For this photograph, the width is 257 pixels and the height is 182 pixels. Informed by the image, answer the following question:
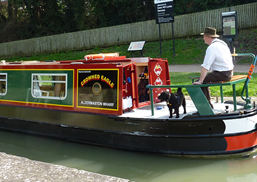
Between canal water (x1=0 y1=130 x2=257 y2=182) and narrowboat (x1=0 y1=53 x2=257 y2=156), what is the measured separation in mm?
147

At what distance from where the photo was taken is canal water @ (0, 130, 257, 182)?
4.35 meters

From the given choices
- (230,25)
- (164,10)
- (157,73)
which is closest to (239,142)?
(157,73)

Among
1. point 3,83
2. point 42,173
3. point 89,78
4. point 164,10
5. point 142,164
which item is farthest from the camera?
point 164,10

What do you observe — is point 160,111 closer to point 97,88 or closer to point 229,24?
point 97,88

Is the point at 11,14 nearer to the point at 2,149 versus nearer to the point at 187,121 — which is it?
the point at 2,149

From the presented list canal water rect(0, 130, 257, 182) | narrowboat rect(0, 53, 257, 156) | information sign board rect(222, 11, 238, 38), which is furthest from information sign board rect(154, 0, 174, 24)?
canal water rect(0, 130, 257, 182)

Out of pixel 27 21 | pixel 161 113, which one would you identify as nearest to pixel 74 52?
pixel 27 21

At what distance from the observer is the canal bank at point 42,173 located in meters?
3.23

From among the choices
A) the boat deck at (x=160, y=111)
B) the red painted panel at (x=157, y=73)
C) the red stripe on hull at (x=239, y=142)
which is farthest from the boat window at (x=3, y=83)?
the red stripe on hull at (x=239, y=142)

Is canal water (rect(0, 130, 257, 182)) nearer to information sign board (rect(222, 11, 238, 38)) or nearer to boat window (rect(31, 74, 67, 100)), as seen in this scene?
boat window (rect(31, 74, 67, 100))

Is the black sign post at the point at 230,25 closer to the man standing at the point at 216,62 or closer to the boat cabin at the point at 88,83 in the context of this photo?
the boat cabin at the point at 88,83

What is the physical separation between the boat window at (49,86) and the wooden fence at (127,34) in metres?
14.7

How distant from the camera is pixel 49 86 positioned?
254 inches

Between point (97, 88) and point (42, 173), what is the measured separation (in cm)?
249
